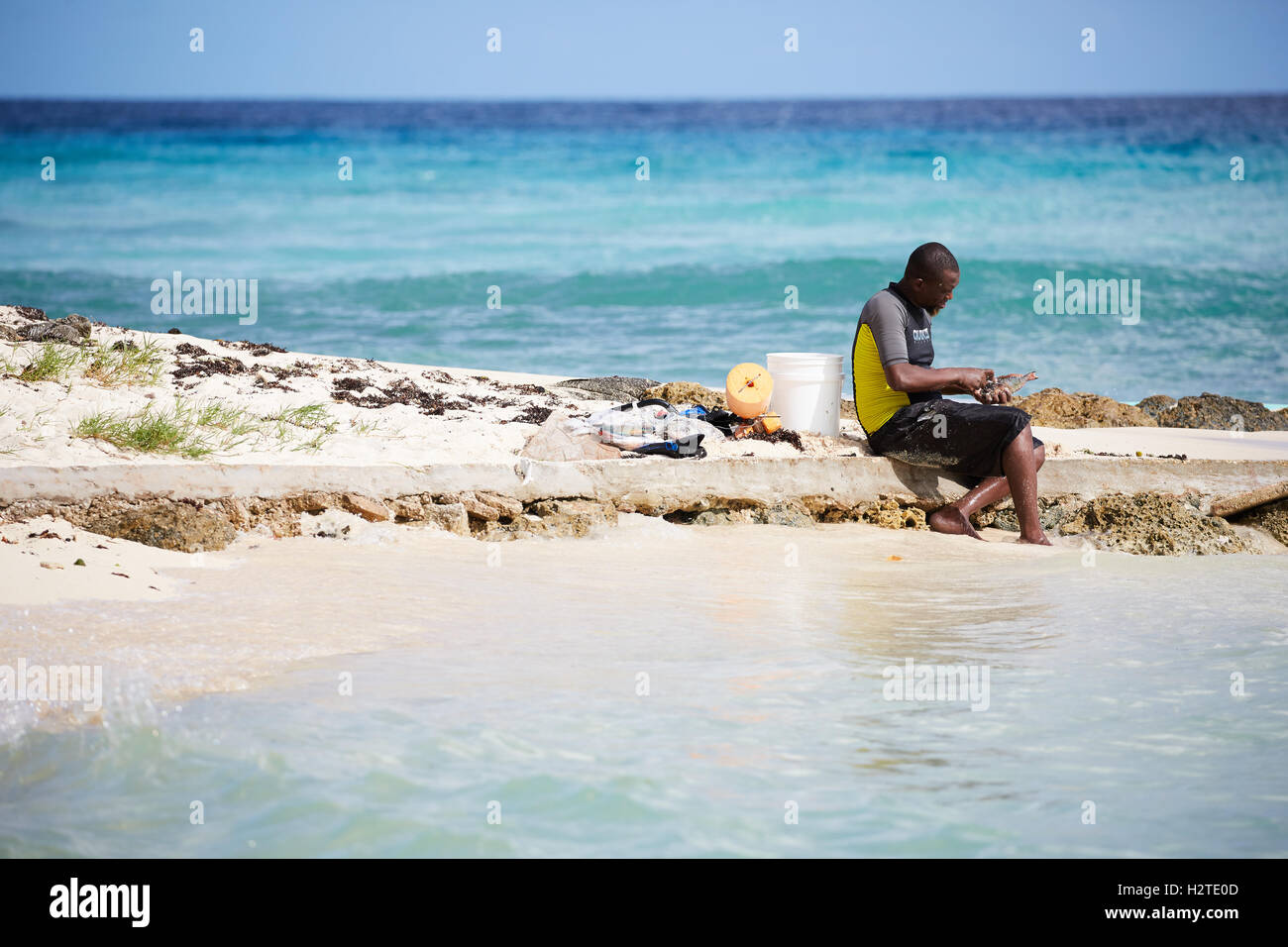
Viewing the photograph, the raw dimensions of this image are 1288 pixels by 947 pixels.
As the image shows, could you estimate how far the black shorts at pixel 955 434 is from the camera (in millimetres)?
6109

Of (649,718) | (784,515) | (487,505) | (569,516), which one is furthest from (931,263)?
(649,718)

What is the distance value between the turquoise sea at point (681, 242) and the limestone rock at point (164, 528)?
759 centimetres

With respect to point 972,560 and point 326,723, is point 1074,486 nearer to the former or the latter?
point 972,560

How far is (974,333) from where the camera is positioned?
1534cm

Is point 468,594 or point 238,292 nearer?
point 468,594

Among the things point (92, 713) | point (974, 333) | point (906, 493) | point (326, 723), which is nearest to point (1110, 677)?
point (906, 493)

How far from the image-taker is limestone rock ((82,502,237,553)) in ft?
18.0

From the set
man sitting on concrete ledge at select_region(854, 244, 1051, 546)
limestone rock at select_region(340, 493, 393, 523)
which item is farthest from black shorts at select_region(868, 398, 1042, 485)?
limestone rock at select_region(340, 493, 393, 523)

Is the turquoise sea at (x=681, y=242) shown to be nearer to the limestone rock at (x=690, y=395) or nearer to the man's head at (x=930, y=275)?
the limestone rock at (x=690, y=395)

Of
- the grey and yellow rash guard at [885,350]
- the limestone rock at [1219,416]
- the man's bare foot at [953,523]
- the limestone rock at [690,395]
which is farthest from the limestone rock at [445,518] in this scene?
the limestone rock at [1219,416]

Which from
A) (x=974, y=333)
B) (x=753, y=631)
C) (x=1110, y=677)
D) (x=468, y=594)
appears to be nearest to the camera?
(x=1110, y=677)
